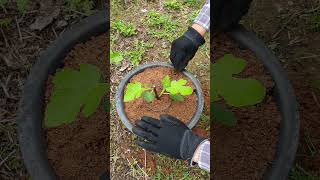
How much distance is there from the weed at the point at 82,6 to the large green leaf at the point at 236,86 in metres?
0.66

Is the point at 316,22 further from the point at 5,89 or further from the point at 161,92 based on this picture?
the point at 5,89

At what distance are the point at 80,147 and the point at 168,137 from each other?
11.5 inches

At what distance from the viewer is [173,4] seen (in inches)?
69.2

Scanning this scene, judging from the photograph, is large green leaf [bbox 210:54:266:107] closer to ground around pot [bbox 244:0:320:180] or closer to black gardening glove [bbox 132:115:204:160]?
black gardening glove [bbox 132:115:204:160]

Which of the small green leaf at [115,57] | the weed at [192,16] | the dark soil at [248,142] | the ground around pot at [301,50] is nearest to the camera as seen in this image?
the dark soil at [248,142]

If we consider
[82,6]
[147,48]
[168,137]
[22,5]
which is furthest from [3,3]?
[168,137]

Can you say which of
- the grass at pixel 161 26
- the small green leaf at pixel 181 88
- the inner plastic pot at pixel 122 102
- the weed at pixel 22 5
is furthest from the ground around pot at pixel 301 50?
the weed at pixel 22 5

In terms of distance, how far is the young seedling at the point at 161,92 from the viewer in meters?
1.29

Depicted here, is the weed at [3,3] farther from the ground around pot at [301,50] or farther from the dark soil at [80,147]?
the ground around pot at [301,50]

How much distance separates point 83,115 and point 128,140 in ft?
0.58

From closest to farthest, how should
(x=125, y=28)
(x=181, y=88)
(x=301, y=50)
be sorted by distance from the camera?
(x=181, y=88) < (x=125, y=28) < (x=301, y=50)

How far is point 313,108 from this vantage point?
5.43ft

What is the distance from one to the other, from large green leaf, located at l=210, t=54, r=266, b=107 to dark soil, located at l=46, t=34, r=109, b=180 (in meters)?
0.38

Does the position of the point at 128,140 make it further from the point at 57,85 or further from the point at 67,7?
the point at 67,7
